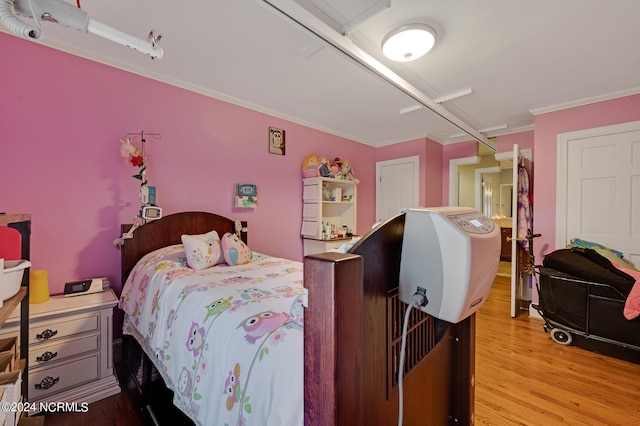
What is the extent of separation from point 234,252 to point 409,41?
1.97 metres

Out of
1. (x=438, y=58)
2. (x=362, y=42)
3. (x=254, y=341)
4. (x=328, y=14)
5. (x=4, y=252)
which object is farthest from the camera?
(x=438, y=58)

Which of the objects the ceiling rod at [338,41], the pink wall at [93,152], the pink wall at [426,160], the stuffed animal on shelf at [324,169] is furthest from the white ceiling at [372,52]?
the pink wall at [426,160]

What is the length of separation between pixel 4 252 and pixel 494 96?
164 inches

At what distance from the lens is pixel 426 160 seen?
13.4 ft

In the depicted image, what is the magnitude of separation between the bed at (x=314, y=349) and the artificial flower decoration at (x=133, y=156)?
3.05 ft

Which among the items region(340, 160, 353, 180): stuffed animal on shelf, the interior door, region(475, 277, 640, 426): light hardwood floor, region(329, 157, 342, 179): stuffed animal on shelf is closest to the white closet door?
region(475, 277, 640, 426): light hardwood floor

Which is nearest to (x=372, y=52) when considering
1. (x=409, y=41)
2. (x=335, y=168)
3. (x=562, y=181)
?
(x=409, y=41)

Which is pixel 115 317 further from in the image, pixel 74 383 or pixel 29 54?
pixel 29 54

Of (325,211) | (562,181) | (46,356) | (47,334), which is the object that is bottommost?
(46,356)

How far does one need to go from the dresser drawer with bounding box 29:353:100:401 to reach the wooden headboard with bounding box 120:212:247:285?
1.92ft

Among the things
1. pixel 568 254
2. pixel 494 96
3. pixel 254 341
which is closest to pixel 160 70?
pixel 254 341

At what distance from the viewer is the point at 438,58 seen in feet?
6.79

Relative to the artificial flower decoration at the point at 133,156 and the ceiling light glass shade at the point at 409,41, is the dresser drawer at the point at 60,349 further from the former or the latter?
the ceiling light glass shade at the point at 409,41

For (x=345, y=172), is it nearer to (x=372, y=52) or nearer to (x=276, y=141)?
(x=276, y=141)
